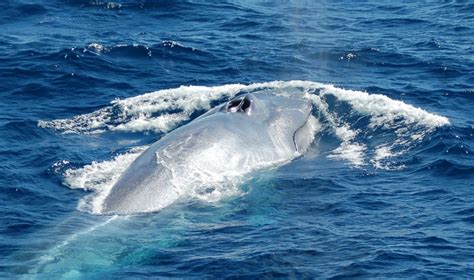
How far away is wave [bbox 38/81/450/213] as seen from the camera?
3925 centimetres

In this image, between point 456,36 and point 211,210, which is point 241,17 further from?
point 211,210

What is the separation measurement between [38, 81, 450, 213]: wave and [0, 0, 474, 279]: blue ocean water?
109 millimetres

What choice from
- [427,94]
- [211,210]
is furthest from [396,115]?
[211,210]

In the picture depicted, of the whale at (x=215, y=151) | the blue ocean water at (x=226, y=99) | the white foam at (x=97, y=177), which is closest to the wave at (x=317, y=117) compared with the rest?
the white foam at (x=97, y=177)

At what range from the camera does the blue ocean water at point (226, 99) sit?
3017cm

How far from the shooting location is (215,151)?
124 feet

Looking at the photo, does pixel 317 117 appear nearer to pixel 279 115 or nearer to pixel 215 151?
pixel 279 115

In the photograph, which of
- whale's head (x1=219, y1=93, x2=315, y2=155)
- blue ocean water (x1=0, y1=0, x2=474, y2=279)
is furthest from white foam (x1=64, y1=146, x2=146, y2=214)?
whale's head (x1=219, y1=93, x2=315, y2=155)

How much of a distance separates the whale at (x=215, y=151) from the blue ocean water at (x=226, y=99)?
743mm

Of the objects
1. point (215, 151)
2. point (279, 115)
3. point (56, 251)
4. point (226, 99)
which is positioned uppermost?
point (279, 115)

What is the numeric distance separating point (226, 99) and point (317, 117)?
5.12 m

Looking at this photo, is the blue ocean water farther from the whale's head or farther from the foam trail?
the whale's head

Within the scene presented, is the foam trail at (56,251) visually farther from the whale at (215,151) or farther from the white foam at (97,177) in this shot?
the white foam at (97,177)

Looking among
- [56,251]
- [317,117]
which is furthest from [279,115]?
[56,251]
